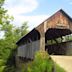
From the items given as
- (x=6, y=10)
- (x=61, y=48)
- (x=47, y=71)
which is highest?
(x=6, y=10)

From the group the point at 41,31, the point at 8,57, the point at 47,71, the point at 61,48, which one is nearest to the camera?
the point at 47,71

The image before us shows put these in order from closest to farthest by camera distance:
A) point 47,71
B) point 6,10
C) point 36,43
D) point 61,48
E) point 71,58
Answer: point 47,71 → point 71,58 → point 36,43 → point 61,48 → point 6,10

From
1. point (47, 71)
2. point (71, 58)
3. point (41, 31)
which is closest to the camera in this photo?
point (47, 71)

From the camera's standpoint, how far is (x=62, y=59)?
65.3 feet

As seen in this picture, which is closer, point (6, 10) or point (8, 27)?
point (6, 10)

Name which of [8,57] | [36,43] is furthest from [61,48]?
[8,57]

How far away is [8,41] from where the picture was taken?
35906 mm

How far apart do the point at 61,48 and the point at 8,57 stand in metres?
27.4

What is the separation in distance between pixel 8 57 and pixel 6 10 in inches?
901

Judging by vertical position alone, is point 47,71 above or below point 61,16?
below

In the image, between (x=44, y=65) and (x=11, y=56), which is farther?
(x=11, y=56)

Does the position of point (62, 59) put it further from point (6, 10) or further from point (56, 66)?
point (6, 10)

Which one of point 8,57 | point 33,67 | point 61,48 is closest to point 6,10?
point 61,48

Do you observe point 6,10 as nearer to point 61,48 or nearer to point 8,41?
point 8,41
